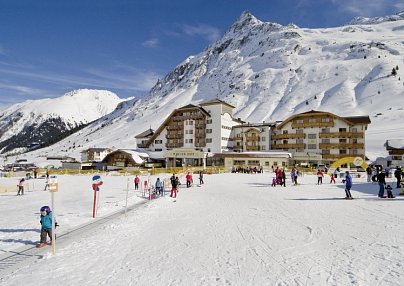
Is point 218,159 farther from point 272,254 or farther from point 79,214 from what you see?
point 272,254

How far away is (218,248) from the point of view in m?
9.38

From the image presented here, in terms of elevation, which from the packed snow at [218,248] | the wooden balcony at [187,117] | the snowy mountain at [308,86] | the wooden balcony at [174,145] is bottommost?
the packed snow at [218,248]

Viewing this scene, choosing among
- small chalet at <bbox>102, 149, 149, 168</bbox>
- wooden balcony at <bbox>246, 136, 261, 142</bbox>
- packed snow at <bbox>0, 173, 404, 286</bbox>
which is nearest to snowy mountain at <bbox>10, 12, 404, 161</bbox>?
wooden balcony at <bbox>246, 136, 261, 142</bbox>

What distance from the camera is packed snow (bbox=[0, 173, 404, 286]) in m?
7.09

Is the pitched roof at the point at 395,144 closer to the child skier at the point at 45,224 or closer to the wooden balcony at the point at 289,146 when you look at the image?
the wooden balcony at the point at 289,146

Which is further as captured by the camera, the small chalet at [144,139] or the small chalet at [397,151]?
the small chalet at [144,139]

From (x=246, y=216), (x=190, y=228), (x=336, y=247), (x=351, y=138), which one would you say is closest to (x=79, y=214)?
→ (x=190, y=228)

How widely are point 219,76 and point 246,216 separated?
185 m

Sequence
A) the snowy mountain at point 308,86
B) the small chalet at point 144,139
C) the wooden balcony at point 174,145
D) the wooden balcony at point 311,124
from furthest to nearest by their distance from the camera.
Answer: the snowy mountain at point 308,86
the small chalet at point 144,139
the wooden balcony at point 174,145
the wooden balcony at point 311,124

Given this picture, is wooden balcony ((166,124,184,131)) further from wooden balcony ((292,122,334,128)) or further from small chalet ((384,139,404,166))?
small chalet ((384,139,404,166))

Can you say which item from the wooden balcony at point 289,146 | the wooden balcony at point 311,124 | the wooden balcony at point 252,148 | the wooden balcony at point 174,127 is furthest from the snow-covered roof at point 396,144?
the wooden balcony at point 174,127

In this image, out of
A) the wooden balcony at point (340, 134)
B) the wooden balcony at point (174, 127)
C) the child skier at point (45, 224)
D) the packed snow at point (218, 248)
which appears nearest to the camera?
the packed snow at point (218, 248)

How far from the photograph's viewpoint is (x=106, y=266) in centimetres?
802

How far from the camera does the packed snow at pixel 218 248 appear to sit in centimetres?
709
